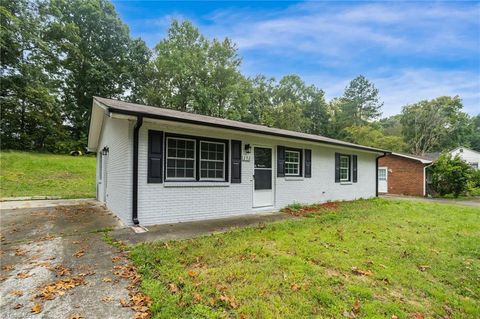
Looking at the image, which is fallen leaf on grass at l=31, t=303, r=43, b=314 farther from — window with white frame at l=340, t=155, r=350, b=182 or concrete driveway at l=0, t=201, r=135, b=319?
window with white frame at l=340, t=155, r=350, b=182

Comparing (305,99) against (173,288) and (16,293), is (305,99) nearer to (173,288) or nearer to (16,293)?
(173,288)

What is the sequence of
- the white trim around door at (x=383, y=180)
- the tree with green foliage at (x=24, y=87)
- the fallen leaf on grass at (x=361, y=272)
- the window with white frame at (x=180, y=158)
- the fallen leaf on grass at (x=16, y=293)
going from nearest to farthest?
the fallen leaf on grass at (x=16, y=293)
the fallen leaf on grass at (x=361, y=272)
the window with white frame at (x=180, y=158)
the white trim around door at (x=383, y=180)
the tree with green foliage at (x=24, y=87)

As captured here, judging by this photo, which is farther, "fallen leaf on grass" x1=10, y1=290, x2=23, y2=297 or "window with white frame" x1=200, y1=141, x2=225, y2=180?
"window with white frame" x1=200, y1=141, x2=225, y2=180

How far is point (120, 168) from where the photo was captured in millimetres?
6367

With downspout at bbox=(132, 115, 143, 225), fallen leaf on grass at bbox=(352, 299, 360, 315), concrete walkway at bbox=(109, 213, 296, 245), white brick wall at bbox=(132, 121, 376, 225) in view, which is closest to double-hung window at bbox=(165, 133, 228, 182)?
white brick wall at bbox=(132, 121, 376, 225)

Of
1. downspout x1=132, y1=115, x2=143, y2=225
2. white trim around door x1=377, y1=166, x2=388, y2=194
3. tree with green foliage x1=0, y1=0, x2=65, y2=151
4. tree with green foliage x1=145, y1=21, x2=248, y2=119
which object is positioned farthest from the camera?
tree with green foliage x1=145, y1=21, x2=248, y2=119

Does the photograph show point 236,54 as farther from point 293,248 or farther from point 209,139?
point 293,248

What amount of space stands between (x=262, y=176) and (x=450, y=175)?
44.9ft

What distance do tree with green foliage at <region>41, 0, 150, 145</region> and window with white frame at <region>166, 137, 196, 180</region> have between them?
19.6m

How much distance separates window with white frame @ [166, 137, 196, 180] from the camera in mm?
6137

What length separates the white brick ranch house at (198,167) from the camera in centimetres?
561

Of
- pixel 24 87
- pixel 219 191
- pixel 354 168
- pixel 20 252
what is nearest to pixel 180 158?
pixel 219 191

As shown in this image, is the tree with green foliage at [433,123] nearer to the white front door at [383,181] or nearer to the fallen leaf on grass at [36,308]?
the white front door at [383,181]

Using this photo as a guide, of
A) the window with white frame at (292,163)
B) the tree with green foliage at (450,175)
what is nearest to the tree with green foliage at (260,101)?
the tree with green foliage at (450,175)
